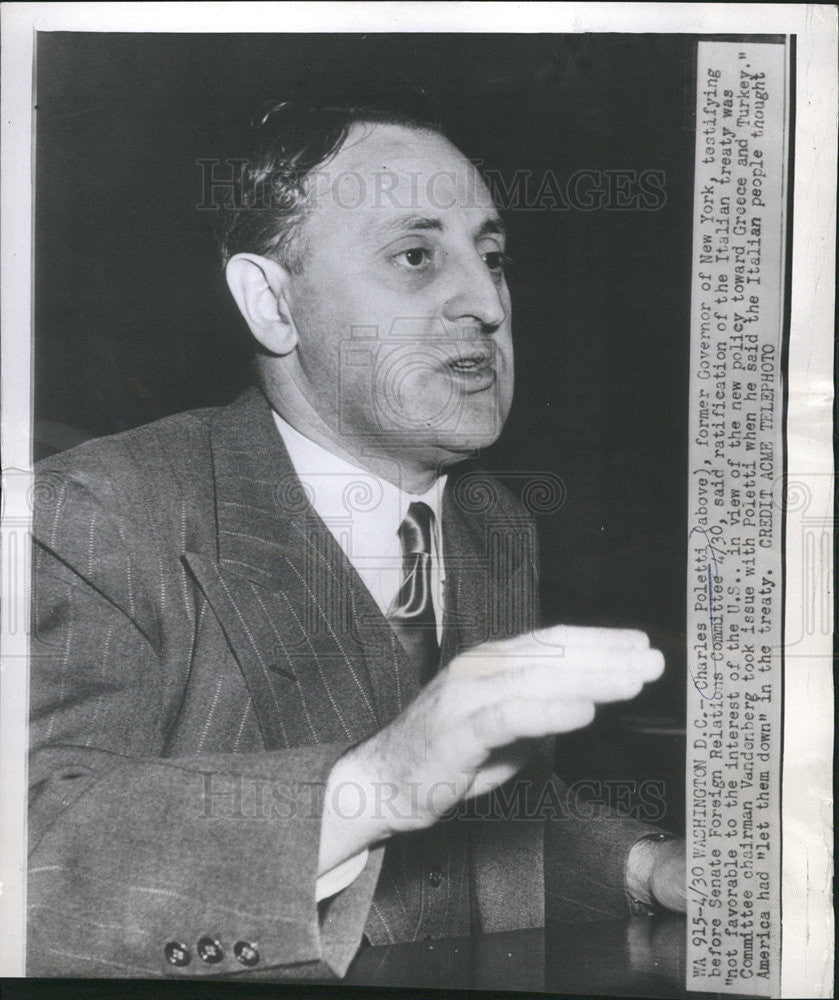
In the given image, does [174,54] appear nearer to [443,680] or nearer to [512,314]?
[512,314]

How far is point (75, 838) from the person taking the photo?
4.45 ft

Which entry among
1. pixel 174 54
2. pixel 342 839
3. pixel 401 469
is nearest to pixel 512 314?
pixel 401 469

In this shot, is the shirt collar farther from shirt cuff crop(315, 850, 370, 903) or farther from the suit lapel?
shirt cuff crop(315, 850, 370, 903)

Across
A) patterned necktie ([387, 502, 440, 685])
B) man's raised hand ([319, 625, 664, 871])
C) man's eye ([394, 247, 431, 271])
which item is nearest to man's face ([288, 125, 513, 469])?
man's eye ([394, 247, 431, 271])

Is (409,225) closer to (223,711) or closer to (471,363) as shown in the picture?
(471,363)

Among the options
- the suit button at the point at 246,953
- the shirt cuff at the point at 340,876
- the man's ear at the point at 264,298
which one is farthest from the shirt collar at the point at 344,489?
the suit button at the point at 246,953

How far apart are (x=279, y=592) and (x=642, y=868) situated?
25.3 inches

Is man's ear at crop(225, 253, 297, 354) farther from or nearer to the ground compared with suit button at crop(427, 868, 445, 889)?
farther from the ground

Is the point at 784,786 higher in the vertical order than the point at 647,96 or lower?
lower

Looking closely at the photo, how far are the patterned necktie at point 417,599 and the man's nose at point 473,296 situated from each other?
0.27 metres

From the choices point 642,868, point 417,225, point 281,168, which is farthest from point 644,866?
point 281,168

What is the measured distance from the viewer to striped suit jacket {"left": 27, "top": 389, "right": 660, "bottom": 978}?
4.38ft

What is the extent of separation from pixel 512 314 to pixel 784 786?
77 centimetres

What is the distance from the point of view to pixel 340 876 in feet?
4.44
